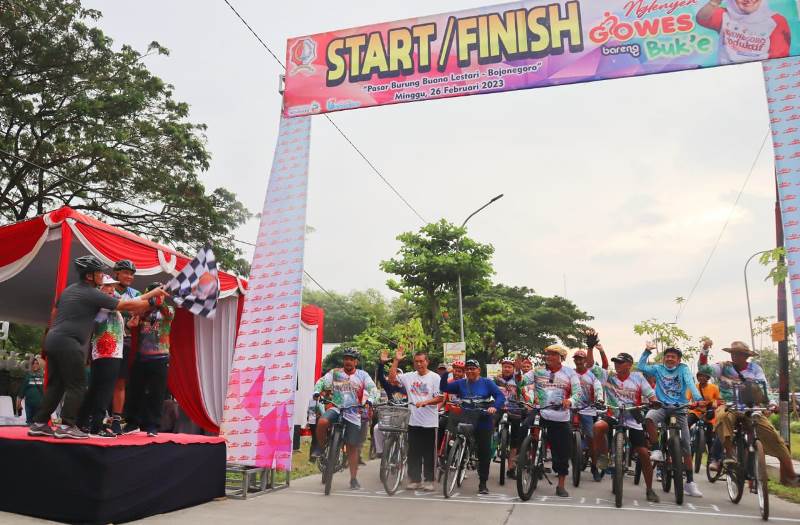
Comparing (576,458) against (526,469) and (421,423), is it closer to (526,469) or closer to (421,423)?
(526,469)

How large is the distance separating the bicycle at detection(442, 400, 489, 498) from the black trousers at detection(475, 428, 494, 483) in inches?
4.3

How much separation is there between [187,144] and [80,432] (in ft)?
54.2

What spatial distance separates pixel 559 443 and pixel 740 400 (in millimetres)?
2197

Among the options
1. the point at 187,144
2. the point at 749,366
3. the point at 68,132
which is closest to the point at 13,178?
the point at 68,132

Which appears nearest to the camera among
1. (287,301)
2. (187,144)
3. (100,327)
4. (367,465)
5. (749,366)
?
(100,327)

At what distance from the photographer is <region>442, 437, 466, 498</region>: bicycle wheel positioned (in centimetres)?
744

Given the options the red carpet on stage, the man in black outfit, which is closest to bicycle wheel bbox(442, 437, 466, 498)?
the red carpet on stage

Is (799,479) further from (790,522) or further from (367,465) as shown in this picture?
(367,465)

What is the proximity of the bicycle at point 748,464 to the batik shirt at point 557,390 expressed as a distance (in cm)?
181

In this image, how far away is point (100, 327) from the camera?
5754 mm

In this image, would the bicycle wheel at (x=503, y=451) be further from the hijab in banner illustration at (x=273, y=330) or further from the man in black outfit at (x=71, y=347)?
the man in black outfit at (x=71, y=347)

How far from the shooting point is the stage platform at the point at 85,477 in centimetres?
501

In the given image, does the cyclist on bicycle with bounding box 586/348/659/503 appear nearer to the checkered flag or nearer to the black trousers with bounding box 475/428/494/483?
the black trousers with bounding box 475/428/494/483

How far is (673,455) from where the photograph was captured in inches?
279
